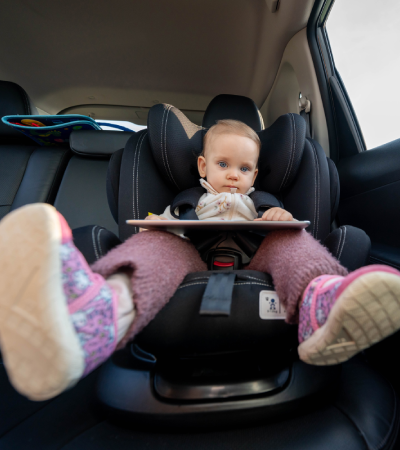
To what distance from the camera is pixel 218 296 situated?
0.55m

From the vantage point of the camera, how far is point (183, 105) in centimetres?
237

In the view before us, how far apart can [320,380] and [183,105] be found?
2362 millimetres

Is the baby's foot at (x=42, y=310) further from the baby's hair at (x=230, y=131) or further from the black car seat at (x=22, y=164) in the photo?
the black car seat at (x=22, y=164)

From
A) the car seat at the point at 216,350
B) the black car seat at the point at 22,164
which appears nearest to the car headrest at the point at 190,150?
the car seat at the point at 216,350

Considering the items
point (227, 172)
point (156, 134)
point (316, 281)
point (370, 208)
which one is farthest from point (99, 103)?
point (316, 281)

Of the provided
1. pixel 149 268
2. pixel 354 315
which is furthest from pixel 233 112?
pixel 354 315

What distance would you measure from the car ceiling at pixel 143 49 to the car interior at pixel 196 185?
0.04ft

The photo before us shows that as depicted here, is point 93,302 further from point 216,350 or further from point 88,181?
point 88,181

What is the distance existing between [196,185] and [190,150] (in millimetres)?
151

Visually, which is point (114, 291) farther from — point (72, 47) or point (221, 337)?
point (72, 47)

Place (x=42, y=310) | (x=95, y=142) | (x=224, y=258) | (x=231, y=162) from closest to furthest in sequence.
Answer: (x=42, y=310) < (x=224, y=258) < (x=231, y=162) < (x=95, y=142)

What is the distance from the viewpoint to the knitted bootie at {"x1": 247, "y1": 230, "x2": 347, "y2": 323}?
0.52 meters

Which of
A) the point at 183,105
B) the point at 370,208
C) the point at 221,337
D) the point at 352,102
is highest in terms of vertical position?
the point at 183,105

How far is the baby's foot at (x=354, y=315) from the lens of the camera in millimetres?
369
